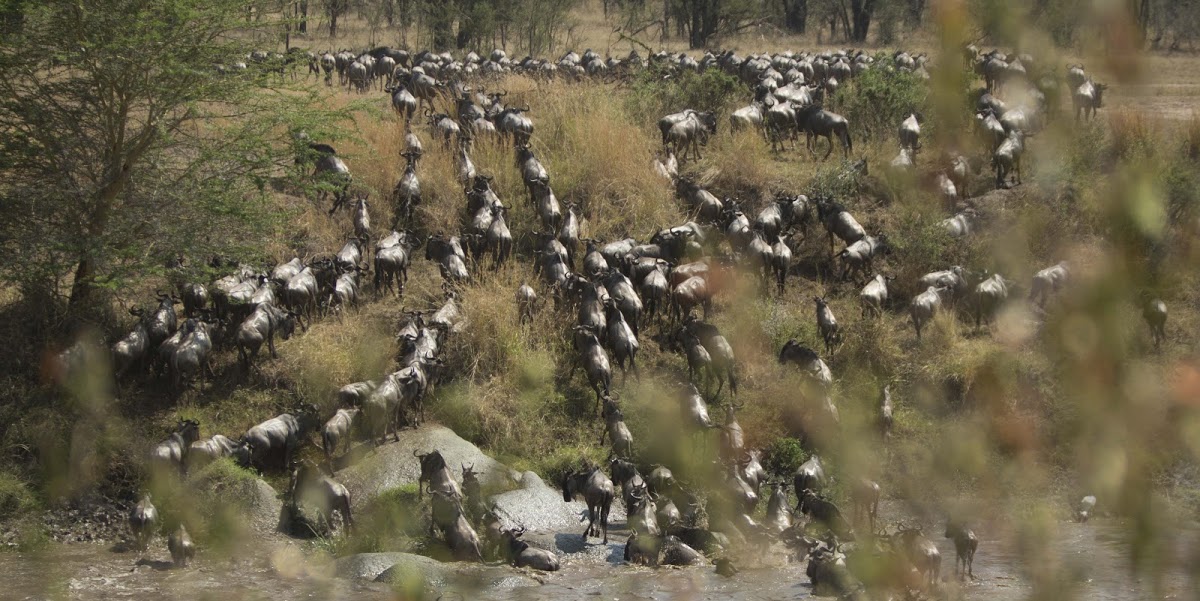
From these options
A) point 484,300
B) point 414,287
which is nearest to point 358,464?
point 484,300

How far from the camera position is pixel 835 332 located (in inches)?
527

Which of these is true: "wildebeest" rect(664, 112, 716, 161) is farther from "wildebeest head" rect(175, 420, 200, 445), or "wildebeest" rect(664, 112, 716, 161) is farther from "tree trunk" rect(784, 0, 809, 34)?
"tree trunk" rect(784, 0, 809, 34)

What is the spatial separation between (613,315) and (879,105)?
8649 mm

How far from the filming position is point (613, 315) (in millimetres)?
12719

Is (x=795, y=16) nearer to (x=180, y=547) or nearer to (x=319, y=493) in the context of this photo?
(x=319, y=493)

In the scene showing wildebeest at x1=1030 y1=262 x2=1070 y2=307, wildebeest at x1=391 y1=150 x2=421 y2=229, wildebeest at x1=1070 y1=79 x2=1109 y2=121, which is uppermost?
wildebeest at x1=1070 y1=79 x2=1109 y2=121

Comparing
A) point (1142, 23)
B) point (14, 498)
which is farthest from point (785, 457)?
point (1142, 23)

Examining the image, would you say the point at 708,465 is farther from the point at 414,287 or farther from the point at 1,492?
the point at 1,492

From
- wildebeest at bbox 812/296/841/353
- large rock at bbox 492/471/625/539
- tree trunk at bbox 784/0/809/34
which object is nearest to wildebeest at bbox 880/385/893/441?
wildebeest at bbox 812/296/841/353

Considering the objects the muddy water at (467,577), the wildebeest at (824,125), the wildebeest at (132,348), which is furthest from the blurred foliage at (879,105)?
the wildebeest at (132,348)

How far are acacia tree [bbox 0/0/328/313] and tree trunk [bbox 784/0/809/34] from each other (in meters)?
30.8

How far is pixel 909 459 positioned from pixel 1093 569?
3488 mm

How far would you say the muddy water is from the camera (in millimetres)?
8258

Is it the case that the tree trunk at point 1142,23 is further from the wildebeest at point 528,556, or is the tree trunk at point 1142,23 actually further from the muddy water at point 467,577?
the wildebeest at point 528,556
